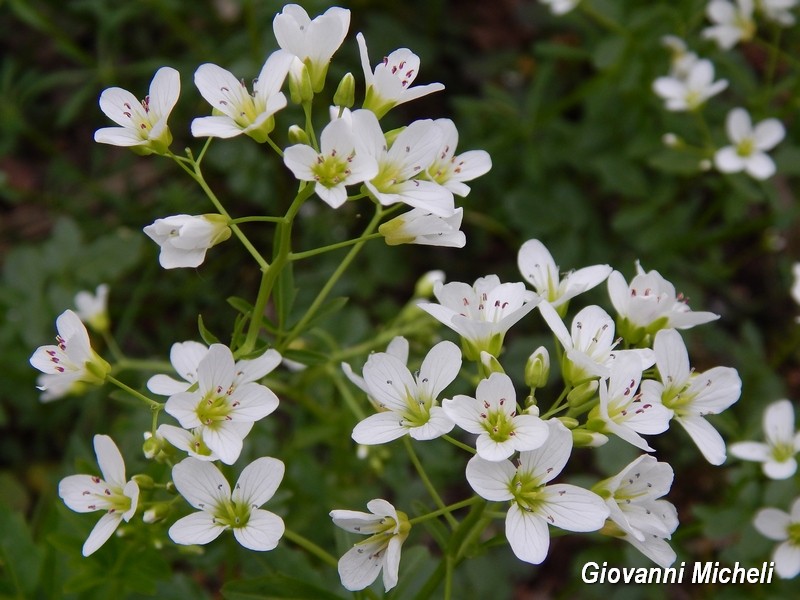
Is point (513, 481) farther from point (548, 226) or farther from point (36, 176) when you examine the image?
point (36, 176)

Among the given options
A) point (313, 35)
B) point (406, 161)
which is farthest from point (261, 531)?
point (313, 35)

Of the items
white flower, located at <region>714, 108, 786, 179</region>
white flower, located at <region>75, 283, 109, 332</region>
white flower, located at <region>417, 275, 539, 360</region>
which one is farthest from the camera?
white flower, located at <region>714, 108, 786, 179</region>

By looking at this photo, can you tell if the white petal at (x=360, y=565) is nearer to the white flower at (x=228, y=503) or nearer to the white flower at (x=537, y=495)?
the white flower at (x=228, y=503)

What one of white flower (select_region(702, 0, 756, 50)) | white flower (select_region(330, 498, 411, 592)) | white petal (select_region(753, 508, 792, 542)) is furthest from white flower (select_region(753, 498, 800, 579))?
white flower (select_region(702, 0, 756, 50))

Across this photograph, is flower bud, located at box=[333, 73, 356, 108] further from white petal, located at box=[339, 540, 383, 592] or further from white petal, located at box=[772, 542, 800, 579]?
white petal, located at box=[772, 542, 800, 579]

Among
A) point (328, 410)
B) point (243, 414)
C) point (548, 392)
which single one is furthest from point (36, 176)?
point (243, 414)

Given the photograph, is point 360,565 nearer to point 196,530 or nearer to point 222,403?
point 196,530
